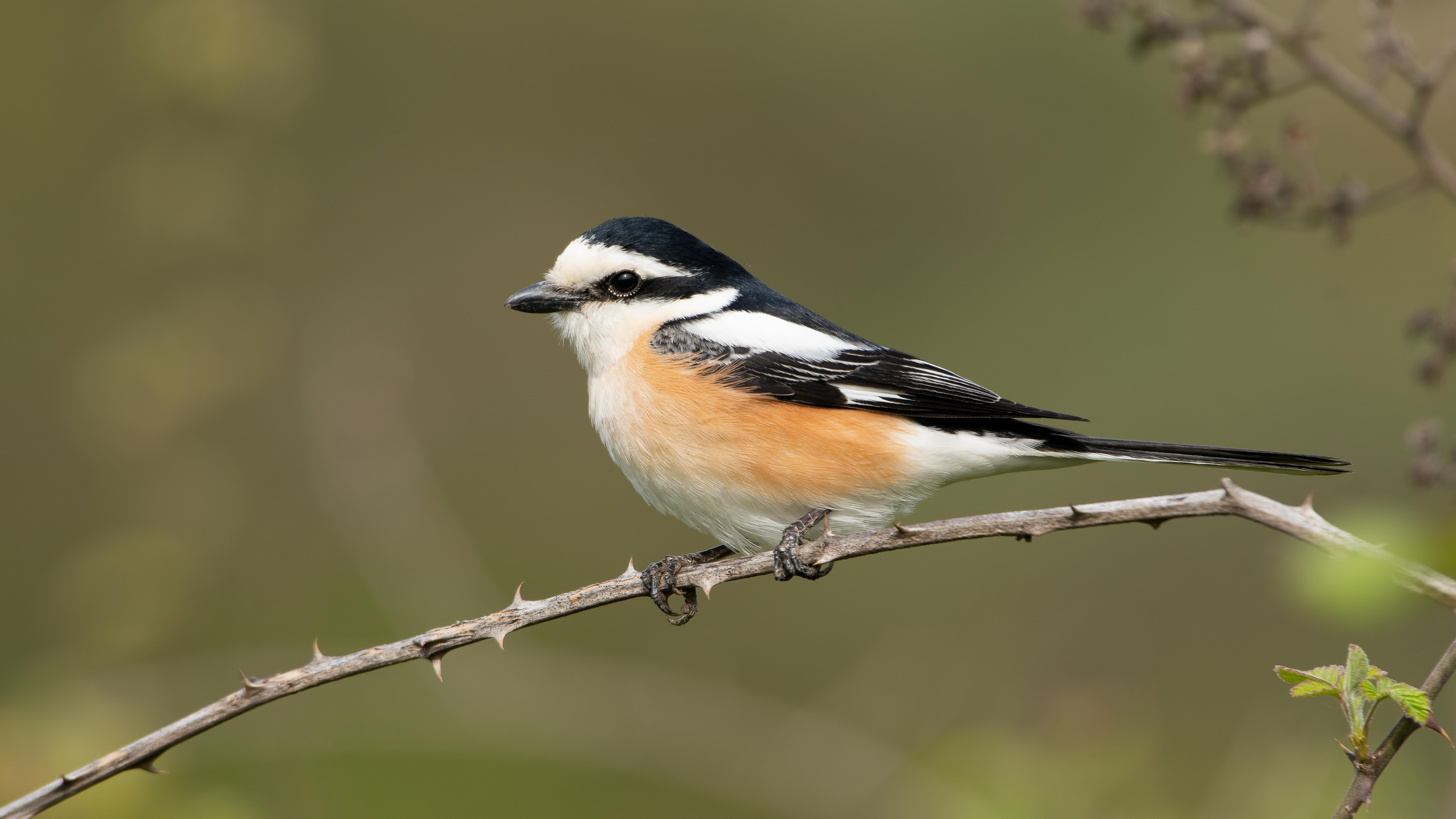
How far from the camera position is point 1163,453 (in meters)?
3.09

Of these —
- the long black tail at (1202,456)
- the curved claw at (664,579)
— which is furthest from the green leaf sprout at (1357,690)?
the curved claw at (664,579)

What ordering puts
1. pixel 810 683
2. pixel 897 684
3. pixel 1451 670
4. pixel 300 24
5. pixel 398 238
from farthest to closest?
1. pixel 398 238
2. pixel 810 683
3. pixel 300 24
4. pixel 897 684
5. pixel 1451 670

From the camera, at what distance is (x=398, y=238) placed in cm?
670

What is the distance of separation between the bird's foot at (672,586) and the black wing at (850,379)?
0.60m

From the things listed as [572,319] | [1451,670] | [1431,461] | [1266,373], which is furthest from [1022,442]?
[1266,373]

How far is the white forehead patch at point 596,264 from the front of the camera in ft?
13.1

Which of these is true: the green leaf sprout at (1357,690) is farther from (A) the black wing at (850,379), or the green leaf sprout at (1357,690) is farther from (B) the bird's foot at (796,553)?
(A) the black wing at (850,379)

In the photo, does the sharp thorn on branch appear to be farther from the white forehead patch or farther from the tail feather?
the white forehead patch

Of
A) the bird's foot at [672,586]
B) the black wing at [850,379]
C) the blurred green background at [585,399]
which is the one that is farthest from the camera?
the black wing at [850,379]

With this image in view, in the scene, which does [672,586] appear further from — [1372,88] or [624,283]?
[1372,88]

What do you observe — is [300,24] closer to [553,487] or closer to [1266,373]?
[553,487]

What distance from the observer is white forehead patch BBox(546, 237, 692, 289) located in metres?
3.99

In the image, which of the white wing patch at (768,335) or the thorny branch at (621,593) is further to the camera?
the white wing patch at (768,335)

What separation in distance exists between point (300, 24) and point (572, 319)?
1.85 meters
